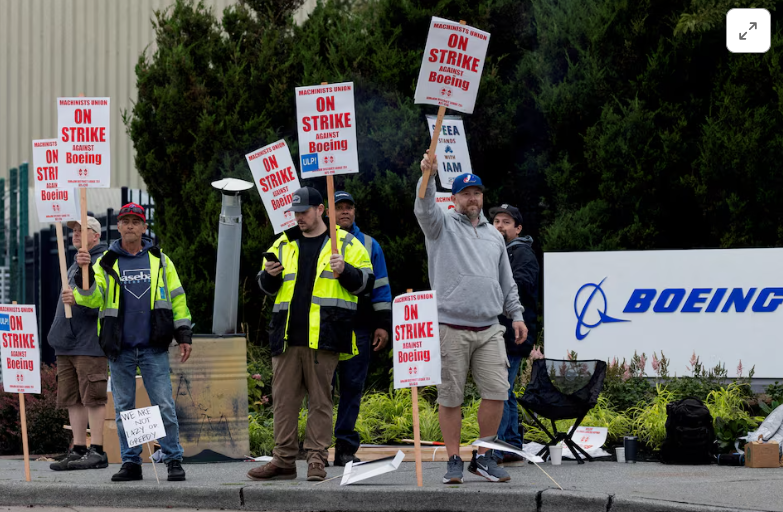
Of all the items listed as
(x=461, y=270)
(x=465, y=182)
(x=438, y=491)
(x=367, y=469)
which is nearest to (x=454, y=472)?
(x=438, y=491)

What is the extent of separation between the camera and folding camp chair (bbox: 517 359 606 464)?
29.5 ft

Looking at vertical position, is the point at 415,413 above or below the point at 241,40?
below

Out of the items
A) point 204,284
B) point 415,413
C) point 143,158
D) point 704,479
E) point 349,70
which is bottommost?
point 704,479

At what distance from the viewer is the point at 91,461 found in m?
9.24

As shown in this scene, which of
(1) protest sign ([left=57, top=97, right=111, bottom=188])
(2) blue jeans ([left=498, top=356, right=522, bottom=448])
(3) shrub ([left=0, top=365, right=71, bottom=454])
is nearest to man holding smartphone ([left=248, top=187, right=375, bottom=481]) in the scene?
(2) blue jeans ([left=498, top=356, right=522, bottom=448])

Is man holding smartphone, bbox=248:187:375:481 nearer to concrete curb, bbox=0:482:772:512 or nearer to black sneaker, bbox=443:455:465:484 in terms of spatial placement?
concrete curb, bbox=0:482:772:512

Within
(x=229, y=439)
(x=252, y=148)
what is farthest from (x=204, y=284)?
(x=229, y=439)

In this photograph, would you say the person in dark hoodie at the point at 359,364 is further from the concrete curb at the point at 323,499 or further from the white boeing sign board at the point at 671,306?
the white boeing sign board at the point at 671,306

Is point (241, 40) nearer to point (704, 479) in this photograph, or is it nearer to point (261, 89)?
point (261, 89)

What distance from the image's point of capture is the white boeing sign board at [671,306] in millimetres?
11680

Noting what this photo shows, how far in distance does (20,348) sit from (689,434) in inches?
204

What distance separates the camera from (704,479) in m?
7.82

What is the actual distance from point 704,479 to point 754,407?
2.95 meters

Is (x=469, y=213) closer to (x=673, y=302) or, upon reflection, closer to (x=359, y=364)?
(x=359, y=364)
